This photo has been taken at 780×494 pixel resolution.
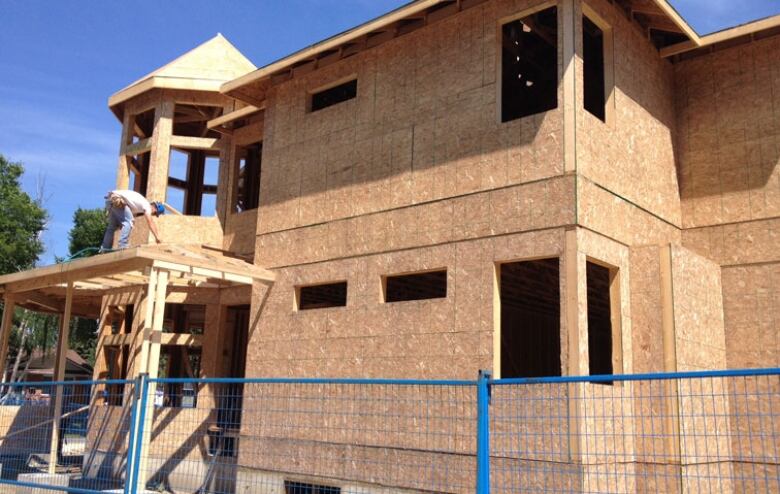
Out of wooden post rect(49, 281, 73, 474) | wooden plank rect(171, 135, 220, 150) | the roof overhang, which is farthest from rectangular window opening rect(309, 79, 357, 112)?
wooden post rect(49, 281, 73, 474)

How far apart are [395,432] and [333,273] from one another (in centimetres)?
384

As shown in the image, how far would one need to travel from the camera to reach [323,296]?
19.3 metres

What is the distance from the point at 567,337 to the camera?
11.5 m

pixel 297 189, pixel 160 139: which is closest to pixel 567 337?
pixel 297 189

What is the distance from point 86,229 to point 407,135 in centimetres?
4200

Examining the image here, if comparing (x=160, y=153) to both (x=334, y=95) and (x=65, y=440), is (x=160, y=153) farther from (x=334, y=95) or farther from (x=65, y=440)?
(x=65, y=440)

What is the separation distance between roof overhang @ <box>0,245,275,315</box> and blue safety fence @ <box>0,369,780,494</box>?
98.1 inches

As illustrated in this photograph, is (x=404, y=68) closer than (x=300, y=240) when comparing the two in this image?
Yes

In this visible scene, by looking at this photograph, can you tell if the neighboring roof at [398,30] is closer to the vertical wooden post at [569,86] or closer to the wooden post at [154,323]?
the vertical wooden post at [569,86]

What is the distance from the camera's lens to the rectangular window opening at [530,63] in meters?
14.9

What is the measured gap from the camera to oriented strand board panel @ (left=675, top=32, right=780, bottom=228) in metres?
14.4

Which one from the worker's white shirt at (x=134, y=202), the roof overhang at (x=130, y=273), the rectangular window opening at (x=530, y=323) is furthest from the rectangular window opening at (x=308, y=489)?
the worker's white shirt at (x=134, y=202)

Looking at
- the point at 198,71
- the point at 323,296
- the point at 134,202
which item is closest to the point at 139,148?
the point at 198,71

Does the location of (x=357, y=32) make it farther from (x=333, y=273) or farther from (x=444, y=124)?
(x=333, y=273)
